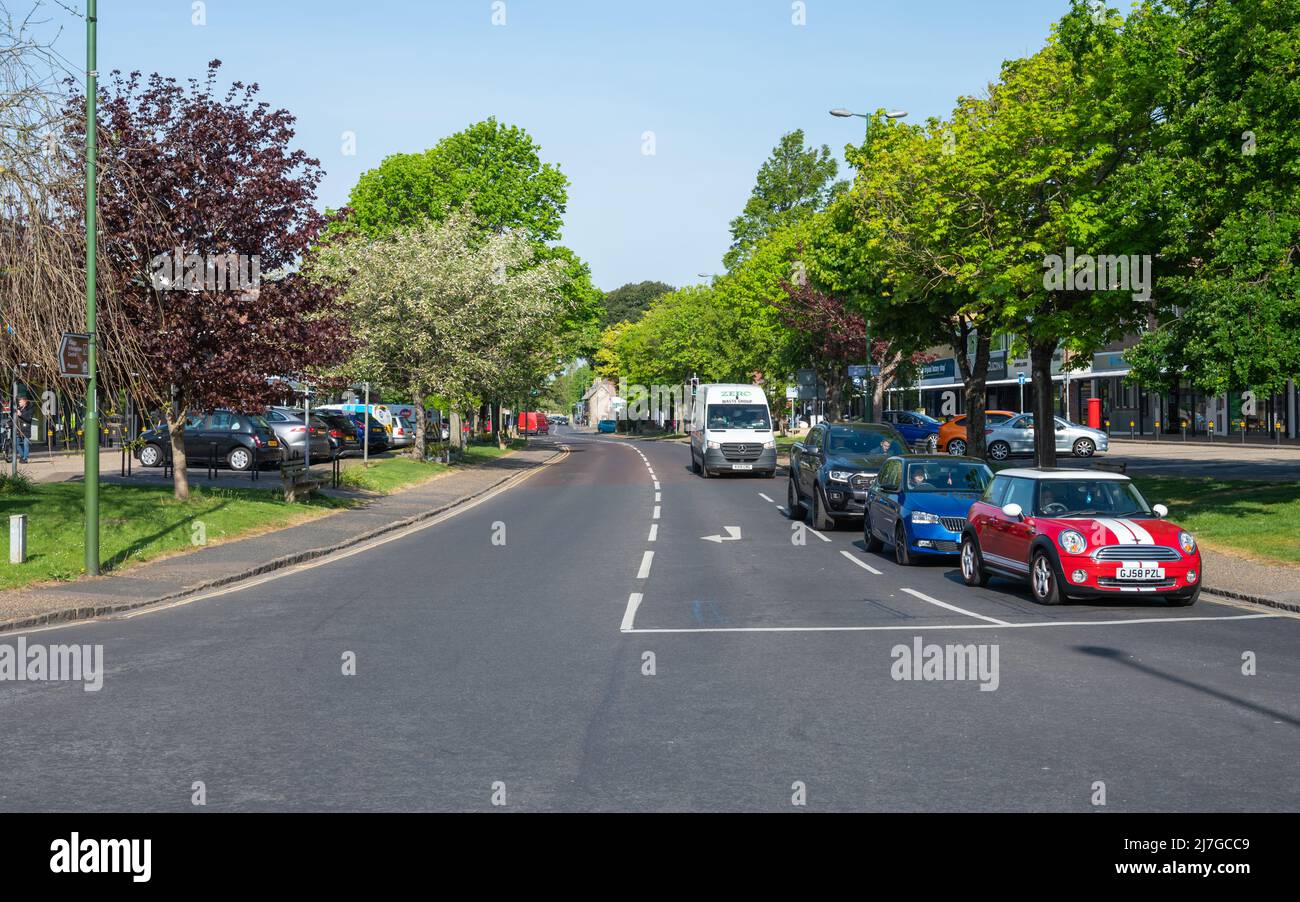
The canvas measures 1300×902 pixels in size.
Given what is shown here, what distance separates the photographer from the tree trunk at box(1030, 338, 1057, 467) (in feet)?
96.3

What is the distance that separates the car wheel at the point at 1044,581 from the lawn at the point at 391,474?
786 inches

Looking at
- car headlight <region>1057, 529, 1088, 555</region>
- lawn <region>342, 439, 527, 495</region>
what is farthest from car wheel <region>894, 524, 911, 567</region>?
lawn <region>342, 439, 527, 495</region>

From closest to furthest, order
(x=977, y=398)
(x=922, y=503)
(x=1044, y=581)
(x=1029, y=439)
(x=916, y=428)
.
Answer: (x=1044, y=581)
(x=922, y=503)
(x=977, y=398)
(x=1029, y=439)
(x=916, y=428)

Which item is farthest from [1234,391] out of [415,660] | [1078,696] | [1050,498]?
[415,660]

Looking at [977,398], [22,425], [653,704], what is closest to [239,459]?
[22,425]

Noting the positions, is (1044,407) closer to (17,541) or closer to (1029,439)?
(1029,439)

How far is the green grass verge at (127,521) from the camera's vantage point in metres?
15.6

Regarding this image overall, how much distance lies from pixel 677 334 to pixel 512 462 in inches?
1946

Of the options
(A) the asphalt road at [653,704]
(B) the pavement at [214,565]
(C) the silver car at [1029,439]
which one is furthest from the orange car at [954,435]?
(A) the asphalt road at [653,704]

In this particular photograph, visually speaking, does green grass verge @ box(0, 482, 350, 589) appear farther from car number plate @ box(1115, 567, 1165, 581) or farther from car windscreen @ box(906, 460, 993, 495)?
car number plate @ box(1115, 567, 1165, 581)

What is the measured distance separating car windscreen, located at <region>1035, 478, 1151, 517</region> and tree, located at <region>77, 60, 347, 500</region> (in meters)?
14.1

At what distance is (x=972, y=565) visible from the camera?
15.5 metres

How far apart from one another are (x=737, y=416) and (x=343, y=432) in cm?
1399

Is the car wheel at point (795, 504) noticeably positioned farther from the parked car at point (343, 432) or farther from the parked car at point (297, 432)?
the parked car at point (343, 432)
